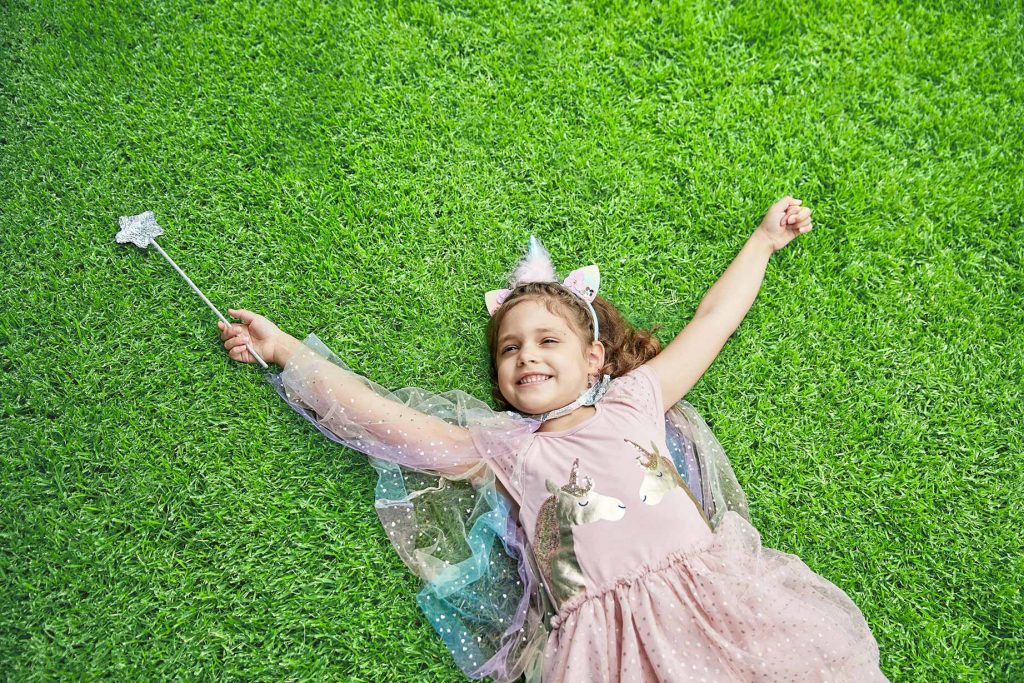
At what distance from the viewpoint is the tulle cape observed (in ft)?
7.59

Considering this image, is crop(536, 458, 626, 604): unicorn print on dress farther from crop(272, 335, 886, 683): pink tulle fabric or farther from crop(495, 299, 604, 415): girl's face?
crop(495, 299, 604, 415): girl's face

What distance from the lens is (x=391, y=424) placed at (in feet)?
7.73

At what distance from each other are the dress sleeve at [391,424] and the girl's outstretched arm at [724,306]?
56 centimetres

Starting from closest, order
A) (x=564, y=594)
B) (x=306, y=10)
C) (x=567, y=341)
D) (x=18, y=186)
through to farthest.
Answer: (x=564, y=594)
(x=567, y=341)
(x=18, y=186)
(x=306, y=10)

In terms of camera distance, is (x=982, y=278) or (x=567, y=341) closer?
(x=567, y=341)

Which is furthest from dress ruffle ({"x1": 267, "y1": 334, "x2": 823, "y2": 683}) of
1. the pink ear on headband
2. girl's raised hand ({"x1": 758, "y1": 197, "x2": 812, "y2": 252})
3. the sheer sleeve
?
girl's raised hand ({"x1": 758, "y1": 197, "x2": 812, "y2": 252})

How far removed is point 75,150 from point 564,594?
89.9 inches

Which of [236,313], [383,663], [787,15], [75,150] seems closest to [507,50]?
[787,15]

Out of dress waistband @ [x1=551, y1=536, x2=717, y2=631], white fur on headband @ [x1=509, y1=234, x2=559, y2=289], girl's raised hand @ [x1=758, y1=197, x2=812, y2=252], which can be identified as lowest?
dress waistband @ [x1=551, y1=536, x2=717, y2=631]

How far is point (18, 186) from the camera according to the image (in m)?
2.63

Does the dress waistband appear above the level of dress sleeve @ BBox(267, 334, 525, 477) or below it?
below

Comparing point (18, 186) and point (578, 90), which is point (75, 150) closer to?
point (18, 186)

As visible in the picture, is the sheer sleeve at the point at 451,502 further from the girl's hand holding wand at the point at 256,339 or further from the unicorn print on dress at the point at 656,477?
the unicorn print on dress at the point at 656,477

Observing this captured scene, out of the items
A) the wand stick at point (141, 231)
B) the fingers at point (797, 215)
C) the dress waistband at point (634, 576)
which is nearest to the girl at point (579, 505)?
the dress waistband at point (634, 576)
